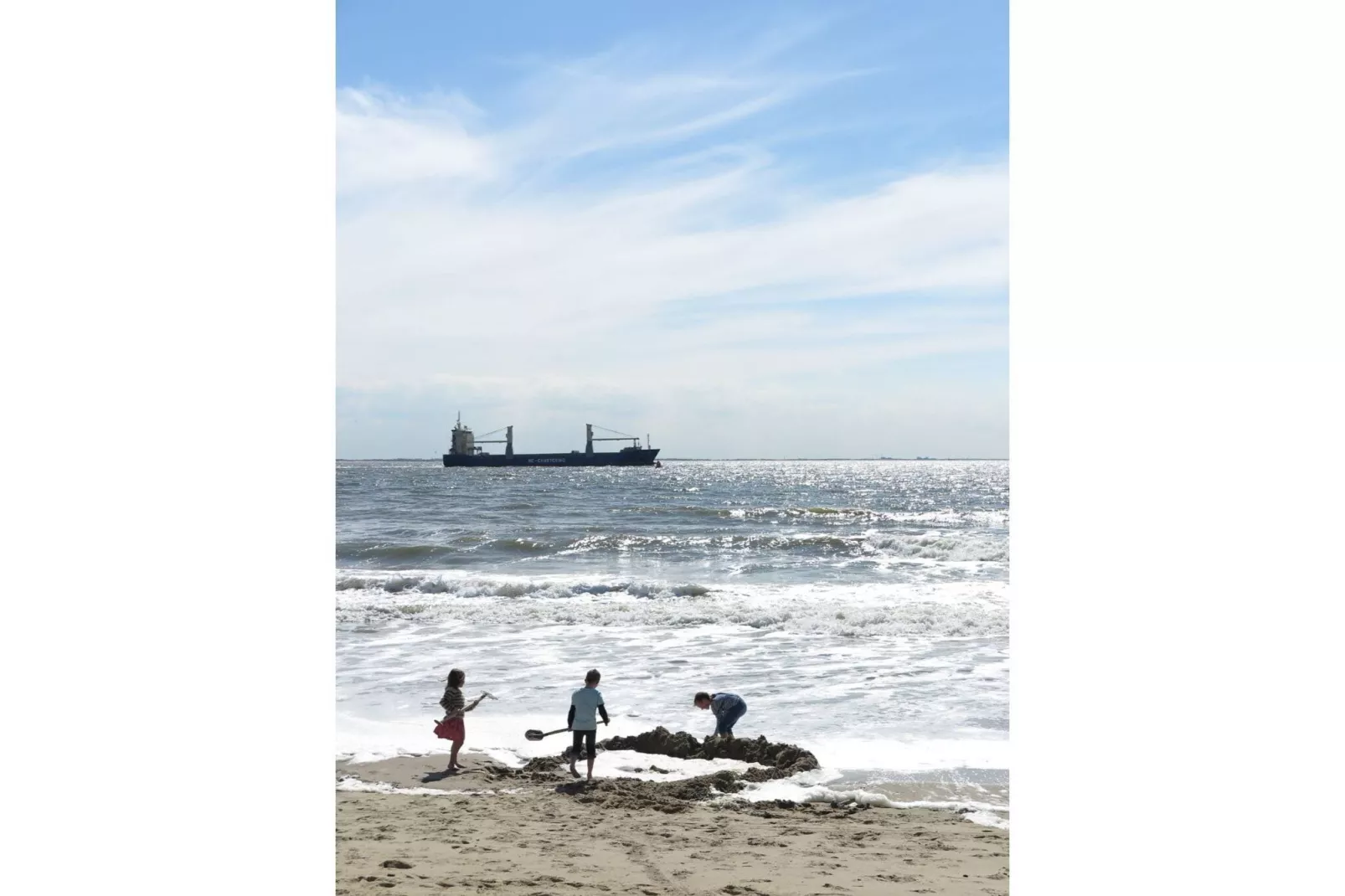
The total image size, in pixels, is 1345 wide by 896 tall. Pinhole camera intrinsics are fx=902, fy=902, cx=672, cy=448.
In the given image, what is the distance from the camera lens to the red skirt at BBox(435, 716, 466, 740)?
438 cm

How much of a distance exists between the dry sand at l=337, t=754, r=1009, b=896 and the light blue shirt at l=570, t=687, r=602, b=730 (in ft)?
0.84

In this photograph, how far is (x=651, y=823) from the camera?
3.62 m

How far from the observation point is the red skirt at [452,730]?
4.38 m

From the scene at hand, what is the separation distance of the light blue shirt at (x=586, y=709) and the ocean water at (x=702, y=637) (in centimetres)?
24

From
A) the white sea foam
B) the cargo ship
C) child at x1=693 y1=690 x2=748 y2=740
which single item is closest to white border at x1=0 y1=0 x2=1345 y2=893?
the white sea foam
